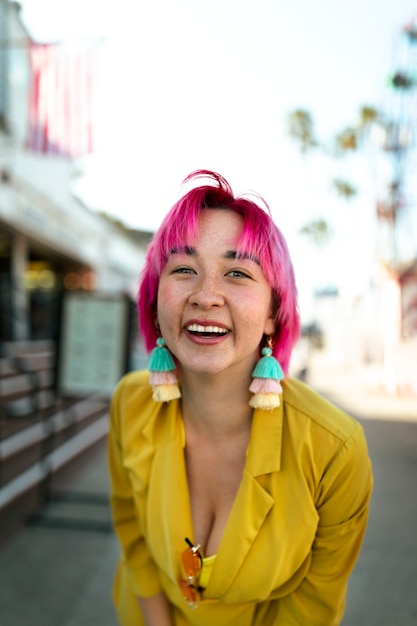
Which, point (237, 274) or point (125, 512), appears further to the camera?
point (125, 512)

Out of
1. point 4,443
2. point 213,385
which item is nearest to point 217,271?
point 213,385

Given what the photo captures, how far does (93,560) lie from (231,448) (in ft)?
6.71

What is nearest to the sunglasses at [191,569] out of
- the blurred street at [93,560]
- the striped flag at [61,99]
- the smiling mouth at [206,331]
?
the smiling mouth at [206,331]

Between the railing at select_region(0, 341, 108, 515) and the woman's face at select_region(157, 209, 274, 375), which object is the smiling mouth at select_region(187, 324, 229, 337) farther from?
the railing at select_region(0, 341, 108, 515)

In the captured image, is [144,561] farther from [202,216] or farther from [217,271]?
[202,216]

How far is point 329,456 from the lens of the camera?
121cm

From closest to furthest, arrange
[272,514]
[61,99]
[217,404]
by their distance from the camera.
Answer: [272,514], [217,404], [61,99]

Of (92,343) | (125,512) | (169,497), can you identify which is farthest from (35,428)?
(169,497)

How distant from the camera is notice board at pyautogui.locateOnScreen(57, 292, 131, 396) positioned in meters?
3.52

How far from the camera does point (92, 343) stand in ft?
11.7

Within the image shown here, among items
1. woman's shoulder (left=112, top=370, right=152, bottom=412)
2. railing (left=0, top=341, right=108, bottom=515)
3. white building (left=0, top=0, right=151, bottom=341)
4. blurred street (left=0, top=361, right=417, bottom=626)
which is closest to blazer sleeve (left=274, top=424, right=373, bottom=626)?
woman's shoulder (left=112, top=370, right=152, bottom=412)

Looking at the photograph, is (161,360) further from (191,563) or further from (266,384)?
(191,563)

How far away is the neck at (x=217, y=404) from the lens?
1335mm

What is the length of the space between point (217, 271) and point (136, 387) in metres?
0.58
